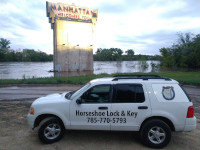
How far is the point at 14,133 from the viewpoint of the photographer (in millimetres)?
4500

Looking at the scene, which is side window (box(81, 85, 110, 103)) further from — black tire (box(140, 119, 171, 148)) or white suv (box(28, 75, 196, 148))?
black tire (box(140, 119, 171, 148))

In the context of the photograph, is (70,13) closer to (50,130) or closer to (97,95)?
(97,95)

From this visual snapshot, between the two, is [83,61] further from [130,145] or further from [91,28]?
[130,145]

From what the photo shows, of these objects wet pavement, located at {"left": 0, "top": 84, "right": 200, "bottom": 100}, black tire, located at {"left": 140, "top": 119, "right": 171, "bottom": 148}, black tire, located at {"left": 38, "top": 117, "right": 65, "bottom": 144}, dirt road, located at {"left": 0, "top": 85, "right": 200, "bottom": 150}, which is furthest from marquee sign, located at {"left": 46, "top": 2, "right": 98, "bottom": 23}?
black tire, located at {"left": 140, "top": 119, "right": 171, "bottom": 148}

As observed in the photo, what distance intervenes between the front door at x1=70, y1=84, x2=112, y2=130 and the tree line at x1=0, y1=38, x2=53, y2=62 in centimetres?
11758

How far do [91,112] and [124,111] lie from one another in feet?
2.62

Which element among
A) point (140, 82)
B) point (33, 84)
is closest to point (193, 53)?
point (33, 84)

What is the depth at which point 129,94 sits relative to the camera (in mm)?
3920

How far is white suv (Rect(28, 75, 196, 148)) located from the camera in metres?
3.77

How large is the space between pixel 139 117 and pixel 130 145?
28.7 inches

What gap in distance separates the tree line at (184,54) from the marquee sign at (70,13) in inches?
1044

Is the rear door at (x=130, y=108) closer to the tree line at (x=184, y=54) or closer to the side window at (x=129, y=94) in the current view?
the side window at (x=129, y=94)

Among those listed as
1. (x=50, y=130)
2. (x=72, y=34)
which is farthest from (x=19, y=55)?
(x=50, y=130)

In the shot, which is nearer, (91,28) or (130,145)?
(130,145)
